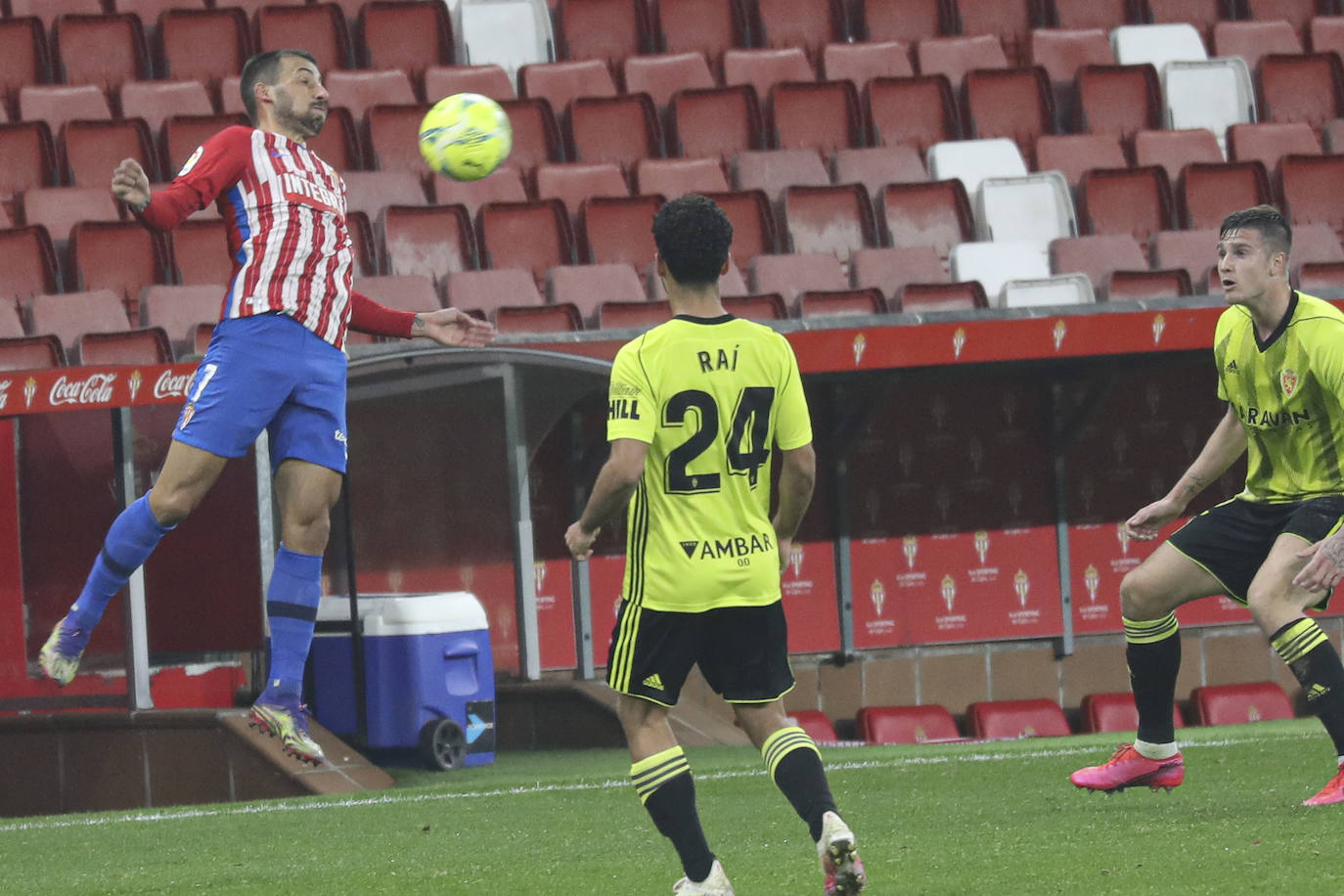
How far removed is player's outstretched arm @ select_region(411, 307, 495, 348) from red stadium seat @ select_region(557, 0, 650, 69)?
30.4ft

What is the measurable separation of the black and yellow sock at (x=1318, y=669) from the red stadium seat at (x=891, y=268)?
23.2 ft

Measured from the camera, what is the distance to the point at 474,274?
12266 millimetres

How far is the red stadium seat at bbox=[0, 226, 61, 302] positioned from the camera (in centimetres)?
1197

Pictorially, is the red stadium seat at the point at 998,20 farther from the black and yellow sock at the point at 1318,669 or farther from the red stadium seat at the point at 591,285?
the black and yellow sock at the point at 1318,669

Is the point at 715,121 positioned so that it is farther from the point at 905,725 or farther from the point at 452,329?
the point at 452,329

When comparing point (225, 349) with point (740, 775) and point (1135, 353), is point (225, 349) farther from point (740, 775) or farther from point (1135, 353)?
point (1135, 353)

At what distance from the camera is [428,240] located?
12.8m

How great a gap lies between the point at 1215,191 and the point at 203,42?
7.52 meters

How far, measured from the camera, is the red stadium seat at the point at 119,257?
479 inches

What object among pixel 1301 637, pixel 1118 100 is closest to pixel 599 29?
pixel 1118 100

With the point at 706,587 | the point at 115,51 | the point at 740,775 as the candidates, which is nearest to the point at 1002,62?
the point at 115,51

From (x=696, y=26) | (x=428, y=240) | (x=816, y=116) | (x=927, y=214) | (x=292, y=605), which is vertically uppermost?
(x=696, y=26)

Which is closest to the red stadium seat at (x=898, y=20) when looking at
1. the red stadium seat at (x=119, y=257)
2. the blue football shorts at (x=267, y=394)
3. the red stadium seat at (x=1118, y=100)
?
the red stadium seat at (x=1118, y=100)

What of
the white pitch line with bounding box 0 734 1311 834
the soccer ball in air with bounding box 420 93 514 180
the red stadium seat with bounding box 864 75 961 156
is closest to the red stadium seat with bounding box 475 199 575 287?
the red stadium seat with bounding box 864 75 961 156
